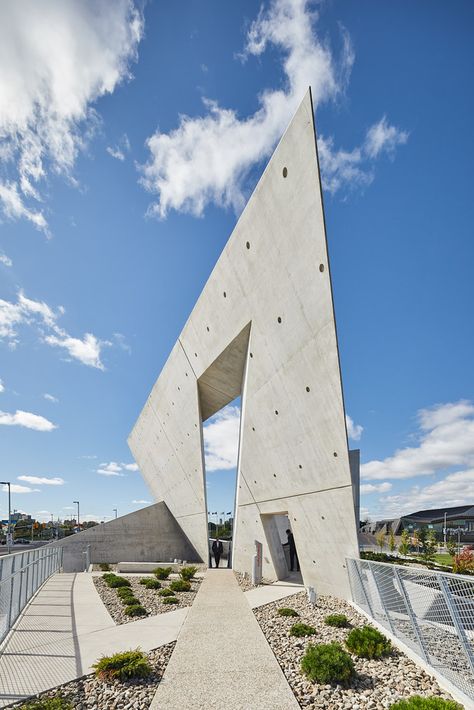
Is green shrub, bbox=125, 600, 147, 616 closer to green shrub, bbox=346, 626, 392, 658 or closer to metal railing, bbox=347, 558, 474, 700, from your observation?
metal railing, bbox=347, 558, 474, 700

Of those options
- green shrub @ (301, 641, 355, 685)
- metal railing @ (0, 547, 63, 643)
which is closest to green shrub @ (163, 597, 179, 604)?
A: metal railing @ (0, 547, 63, 643)

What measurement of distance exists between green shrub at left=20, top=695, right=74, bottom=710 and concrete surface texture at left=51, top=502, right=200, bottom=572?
21877mm

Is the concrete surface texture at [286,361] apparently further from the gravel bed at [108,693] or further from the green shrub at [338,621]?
the gravel bed at [108,693]

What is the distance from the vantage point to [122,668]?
576cm

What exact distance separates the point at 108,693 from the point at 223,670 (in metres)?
1.58

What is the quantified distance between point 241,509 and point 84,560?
1306 cm

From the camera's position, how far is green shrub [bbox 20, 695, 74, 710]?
483cm

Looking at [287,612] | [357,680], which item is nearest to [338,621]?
[287,612]

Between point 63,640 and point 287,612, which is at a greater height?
point 63,640

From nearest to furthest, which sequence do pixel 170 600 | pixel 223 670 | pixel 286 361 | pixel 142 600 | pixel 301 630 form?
pixel 223 670 < pixel 301 630 < pixel 286 361 < pixel 170 600 < pixel 142 600

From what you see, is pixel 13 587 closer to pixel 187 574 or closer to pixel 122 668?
pixel 122 668

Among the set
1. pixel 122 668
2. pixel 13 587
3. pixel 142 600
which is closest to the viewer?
pixel 122 668

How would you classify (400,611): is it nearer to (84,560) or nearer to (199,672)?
(199,672)

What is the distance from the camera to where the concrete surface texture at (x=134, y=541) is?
2503 centimetres
